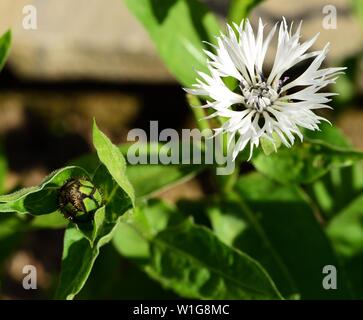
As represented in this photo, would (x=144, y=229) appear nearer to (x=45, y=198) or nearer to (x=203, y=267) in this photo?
(x=203, y=267)

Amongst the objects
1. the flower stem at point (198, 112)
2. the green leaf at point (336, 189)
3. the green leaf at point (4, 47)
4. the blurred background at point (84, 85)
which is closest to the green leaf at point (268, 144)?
the flower stem at point (198, 112)

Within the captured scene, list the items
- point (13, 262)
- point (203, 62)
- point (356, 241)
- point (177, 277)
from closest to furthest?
point (177, 277) → point (203, 62) → point (356, 241) → point (13, 262)

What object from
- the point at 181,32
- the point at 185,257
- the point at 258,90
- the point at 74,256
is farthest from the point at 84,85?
the point at 258,90

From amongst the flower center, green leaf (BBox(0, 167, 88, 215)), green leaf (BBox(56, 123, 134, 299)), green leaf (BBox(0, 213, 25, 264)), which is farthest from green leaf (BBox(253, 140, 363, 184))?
green leaf (BBox(0, 213, 25, 264))

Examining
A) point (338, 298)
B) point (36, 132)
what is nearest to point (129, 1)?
point (338, 298)

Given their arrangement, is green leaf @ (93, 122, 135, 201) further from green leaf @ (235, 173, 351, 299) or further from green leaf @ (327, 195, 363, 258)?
green leaf @ (327, 195, 363, 258)

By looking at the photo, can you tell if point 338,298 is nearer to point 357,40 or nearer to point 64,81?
point 357,40
